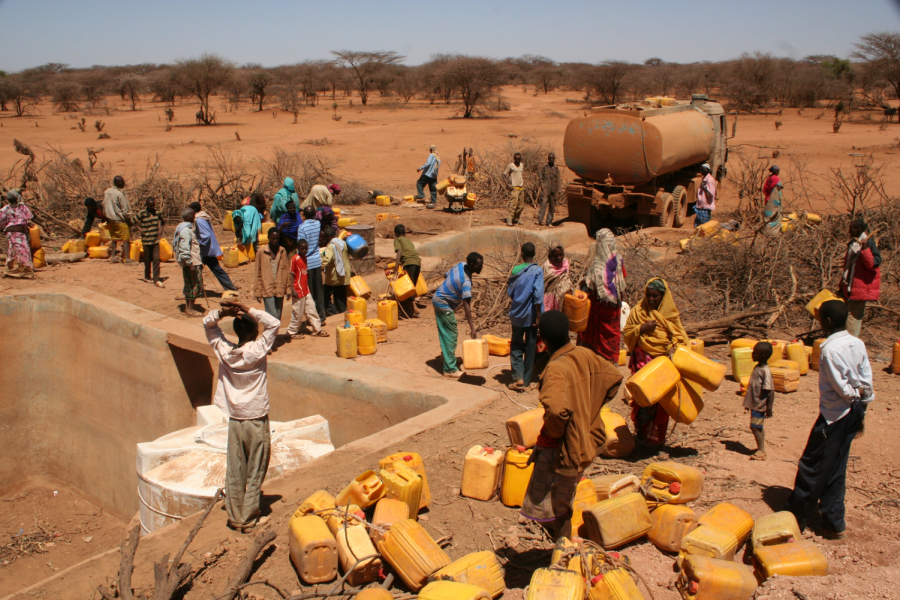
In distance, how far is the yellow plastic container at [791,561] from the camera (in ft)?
12.1

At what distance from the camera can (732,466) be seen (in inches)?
204

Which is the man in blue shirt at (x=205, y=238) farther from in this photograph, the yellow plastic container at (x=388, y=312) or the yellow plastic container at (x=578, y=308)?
the yellow plastic container at (x=578, y=308)

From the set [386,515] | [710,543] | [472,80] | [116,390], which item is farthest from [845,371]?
[472,80]

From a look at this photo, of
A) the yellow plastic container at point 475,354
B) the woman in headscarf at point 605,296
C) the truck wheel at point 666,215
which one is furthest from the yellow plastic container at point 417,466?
the truck wheel at point 666,215

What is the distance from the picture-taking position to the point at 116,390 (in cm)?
923

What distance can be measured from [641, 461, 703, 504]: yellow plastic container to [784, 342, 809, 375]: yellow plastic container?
338 centimetres

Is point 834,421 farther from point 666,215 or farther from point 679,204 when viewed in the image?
point 679,204

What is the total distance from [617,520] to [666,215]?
11.1 metres

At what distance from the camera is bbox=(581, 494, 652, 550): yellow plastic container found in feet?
13.2

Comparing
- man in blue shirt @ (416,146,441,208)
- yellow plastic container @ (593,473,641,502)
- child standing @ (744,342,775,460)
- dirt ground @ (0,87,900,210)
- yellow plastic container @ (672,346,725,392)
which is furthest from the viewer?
dirt ground @ (0,87,900,210)

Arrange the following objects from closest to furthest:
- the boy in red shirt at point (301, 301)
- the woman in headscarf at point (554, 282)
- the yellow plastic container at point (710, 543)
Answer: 1. the yellow plastic container at point (710, 543)
2. the woman in headscarf at point (554, 282)
3. the boy in red shirt at point (301, 301)

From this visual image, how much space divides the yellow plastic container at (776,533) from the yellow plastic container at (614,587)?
3.09 feet

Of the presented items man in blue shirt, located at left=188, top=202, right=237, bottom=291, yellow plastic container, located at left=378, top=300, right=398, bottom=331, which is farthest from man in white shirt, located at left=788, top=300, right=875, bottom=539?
man in blue shirt, located at left=188, top=202, right=237, bottom=291

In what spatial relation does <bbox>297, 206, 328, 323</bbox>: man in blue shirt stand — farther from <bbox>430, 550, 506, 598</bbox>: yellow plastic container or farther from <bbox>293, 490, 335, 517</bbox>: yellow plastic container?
<bbox>430, 550, 506, 598</bbox>: yellow plastic container
